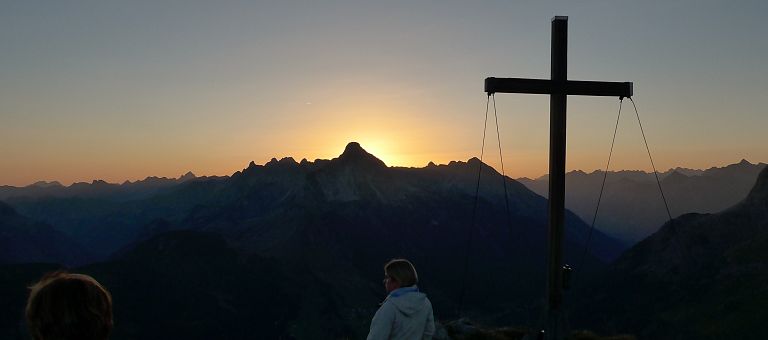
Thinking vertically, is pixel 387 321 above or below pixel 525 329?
above

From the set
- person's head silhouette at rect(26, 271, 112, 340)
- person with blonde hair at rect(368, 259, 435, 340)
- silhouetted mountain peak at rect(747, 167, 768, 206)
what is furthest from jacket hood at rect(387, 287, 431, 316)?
silhouetted mountain peak at rect(747, 167, 768, 206)

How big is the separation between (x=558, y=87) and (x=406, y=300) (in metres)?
7.15

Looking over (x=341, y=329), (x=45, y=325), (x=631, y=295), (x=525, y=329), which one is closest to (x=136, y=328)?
(x=341, y=329)

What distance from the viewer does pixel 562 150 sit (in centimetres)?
1309

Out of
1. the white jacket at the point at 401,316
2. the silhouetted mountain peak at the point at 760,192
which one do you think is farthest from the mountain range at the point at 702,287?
the white jacket at the point at 401,316

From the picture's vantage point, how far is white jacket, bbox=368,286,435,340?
7.73m

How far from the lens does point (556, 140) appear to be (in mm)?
13086

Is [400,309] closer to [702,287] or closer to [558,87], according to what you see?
[558,87]

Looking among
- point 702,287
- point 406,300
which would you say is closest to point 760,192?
point 702,287

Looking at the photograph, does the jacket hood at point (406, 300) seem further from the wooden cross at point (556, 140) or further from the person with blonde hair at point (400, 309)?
the wooden cross at point (556, 140)

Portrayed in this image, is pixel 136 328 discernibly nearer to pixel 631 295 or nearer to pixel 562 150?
pixel 631 295

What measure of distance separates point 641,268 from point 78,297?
216 metres

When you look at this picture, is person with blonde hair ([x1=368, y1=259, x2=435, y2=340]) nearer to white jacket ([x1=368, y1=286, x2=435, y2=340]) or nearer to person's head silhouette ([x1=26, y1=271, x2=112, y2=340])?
white jacket ([x1=368, y1=286, x2=435, y2=340])

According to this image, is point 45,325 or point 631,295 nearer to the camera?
point 45,325
